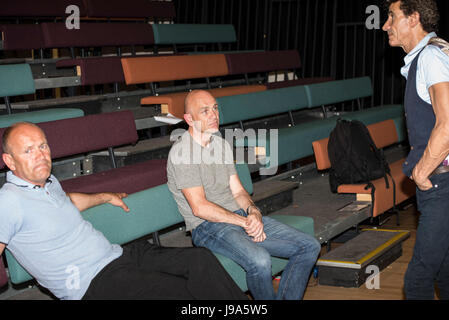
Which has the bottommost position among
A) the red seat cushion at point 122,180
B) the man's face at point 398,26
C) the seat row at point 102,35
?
the red seat cushion at point 122,180

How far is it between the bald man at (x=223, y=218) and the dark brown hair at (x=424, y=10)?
103cm

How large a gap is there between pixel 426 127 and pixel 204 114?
108 cm

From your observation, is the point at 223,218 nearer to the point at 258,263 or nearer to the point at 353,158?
the point at 258,263

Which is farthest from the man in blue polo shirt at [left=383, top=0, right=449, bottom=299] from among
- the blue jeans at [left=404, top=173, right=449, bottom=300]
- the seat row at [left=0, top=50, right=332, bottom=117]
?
the seat row at [left=0, top=50, right=332, bottom=117]

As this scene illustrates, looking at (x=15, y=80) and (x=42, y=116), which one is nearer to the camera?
(x=42, y=116)

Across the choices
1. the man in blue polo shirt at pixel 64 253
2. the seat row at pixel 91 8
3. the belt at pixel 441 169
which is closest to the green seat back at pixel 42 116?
the man in blue polo shirt at pixel 64 253

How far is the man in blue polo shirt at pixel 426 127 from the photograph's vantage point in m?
1.95

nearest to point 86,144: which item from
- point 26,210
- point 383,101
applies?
point 26,210

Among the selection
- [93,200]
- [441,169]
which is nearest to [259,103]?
[93,200]

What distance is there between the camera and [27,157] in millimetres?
2117

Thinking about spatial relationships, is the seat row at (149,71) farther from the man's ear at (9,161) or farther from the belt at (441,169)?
the belt at (441,169)
